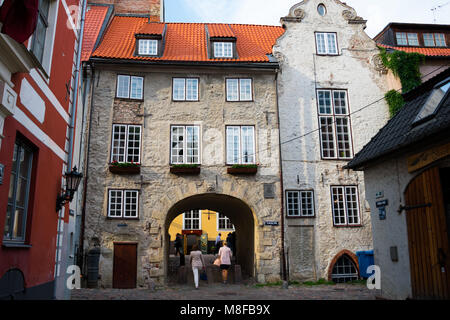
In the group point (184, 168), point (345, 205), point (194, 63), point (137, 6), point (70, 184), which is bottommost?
point (70, 184)

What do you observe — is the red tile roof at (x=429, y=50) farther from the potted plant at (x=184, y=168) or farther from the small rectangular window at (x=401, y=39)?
the potted plant at (x=184, y=168)

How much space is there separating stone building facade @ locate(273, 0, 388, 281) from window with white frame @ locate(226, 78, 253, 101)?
4.73 feet

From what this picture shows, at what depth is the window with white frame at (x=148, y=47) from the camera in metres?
18.2

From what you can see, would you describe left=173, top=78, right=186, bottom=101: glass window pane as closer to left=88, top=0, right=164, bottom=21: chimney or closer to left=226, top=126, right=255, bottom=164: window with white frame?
left=226, top=126, right=255, bottom=164: window with white frame

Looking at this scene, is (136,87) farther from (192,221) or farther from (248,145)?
(192,221)

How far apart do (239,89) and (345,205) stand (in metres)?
6.71

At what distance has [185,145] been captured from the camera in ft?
55.3

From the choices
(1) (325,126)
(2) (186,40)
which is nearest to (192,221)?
(2) (186,40)

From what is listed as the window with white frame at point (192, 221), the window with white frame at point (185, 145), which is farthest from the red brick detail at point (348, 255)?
the window with white frame at point (192, 221)

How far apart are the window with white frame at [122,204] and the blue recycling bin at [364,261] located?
357 inches

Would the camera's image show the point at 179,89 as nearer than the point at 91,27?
Yes

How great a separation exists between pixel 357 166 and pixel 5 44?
9.35m
